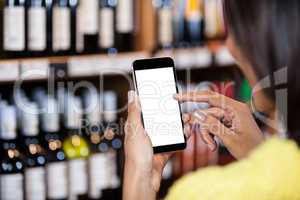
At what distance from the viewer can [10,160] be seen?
1.70 metres

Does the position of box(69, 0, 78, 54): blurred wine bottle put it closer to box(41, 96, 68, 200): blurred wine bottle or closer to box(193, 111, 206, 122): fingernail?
box(41, 96, 68, 200): blurred wine bottle

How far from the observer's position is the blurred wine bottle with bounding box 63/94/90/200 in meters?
1.78

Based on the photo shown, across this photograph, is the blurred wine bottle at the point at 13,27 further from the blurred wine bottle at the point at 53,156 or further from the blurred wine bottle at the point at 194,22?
the blurred wine bottle at the point at 194,22

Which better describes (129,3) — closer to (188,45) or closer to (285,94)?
(188,45)

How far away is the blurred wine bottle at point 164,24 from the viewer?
6.54 feet

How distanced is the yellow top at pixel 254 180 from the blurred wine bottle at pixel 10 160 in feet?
2.74

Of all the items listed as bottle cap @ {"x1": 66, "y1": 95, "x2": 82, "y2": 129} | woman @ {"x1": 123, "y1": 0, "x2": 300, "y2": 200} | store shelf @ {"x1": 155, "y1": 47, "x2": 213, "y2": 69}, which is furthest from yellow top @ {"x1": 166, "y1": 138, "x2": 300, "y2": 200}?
store shelf @ {"x1": 155, "y1": 47, "x2": 213, "y2": 69}

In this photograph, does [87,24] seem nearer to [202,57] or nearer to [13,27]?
[13,27]

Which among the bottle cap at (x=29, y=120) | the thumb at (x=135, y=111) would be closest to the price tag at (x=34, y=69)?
the bottle cap at (x=29, y=120)

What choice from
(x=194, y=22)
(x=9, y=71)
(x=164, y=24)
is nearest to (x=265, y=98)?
(x=9, y=71)

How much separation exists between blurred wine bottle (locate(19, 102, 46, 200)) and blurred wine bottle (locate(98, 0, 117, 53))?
273 millimetres

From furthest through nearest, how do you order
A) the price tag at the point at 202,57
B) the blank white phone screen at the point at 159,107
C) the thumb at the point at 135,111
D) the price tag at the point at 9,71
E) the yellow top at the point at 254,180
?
the price tag at the point at 202,57, the price tag at the point at 9,71, the blank white phone screen at the point at 159,107, the thumb at the point at 135,111, the yellow top at the point at 254,180

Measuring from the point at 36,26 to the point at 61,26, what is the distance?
0.26 feet

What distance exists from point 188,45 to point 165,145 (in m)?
0.91
